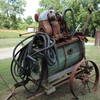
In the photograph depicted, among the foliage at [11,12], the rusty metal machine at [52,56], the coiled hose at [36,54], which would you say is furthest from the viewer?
the foliage at [11,12]

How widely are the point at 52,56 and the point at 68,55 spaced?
1.97 feet

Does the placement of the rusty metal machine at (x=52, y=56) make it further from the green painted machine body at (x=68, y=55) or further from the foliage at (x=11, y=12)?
the foliage at (x=11, y=12)

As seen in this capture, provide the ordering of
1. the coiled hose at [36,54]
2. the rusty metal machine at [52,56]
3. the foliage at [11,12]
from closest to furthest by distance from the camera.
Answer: the coiled hose at [36,54] → the rusty metal machine at [52,56] → the foliage at [11,12]

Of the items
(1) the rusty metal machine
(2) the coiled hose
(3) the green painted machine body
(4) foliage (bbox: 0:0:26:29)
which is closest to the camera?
(2) the coiled hose

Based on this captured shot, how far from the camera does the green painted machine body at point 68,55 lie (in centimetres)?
329

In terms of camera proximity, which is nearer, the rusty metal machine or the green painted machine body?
the rusty metal machine

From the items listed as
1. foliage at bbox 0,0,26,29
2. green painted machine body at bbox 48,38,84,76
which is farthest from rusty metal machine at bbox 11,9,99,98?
foliage at bbox 0,0,26,29

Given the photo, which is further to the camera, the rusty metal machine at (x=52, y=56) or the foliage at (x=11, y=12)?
A: the foliage at (x=11, y=12)

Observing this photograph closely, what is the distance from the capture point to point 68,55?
11.5ft

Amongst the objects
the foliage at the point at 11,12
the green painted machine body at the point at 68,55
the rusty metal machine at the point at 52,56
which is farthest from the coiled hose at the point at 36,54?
the foliage at the point at 11,12

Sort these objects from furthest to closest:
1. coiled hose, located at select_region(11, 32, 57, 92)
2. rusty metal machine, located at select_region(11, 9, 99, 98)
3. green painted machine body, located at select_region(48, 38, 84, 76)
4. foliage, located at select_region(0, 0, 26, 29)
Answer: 1. foliage, located at select_region(0, 0, 26, 29)
2. green painted machine body, located at select_region(48, 38, 84, 76)
3. rusty metal machine, located at select_region(11, 9, 99, 98)
4. coiled hose, located at select_region(11, 32, 57, 92)

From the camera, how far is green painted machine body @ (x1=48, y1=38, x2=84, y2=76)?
329 centimetres

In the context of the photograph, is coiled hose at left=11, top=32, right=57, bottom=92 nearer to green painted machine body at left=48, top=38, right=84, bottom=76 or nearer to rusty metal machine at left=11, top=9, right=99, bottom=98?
rusty metal machine at left=11, top=9, right=99, bottom=98

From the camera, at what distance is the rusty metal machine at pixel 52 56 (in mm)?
3016
